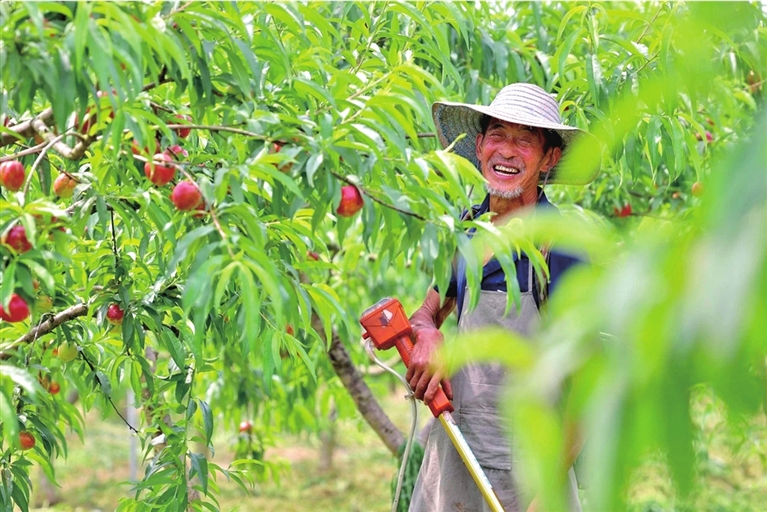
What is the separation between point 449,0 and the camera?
6.63ft

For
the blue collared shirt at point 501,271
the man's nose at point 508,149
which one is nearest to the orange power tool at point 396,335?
the blue collared shirt at point 501,271

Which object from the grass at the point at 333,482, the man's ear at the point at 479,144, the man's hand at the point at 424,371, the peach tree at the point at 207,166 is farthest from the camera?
the grass at the point at 333,482

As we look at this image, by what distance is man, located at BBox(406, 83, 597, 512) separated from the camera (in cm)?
216

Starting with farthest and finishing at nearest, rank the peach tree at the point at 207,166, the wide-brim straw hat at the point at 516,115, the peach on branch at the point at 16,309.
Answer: the wide-brim straw hat at the point at 516,115 → the peach on branch at the point at 16,309 → the peach tree at the point at 207,166

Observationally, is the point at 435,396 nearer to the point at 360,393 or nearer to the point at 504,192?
the point at 504,192

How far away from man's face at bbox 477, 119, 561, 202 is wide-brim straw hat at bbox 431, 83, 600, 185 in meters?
0.05

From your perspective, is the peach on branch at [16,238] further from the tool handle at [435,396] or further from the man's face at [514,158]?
the man's face at [514,158]

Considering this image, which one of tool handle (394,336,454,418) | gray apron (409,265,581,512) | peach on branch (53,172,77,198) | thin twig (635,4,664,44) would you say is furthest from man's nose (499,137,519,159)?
peach on branch (53,172,77,198)

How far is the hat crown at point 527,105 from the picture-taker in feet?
7.24

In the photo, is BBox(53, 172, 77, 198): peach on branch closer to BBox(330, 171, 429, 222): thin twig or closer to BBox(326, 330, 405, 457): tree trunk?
BBox(330, 171, 429, 222): thin twig

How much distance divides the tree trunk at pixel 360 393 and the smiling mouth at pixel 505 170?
4.08ft

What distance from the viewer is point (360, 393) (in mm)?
3527

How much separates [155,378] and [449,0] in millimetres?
1234

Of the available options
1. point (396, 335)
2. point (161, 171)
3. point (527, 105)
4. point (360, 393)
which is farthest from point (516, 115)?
point (360, 393)
